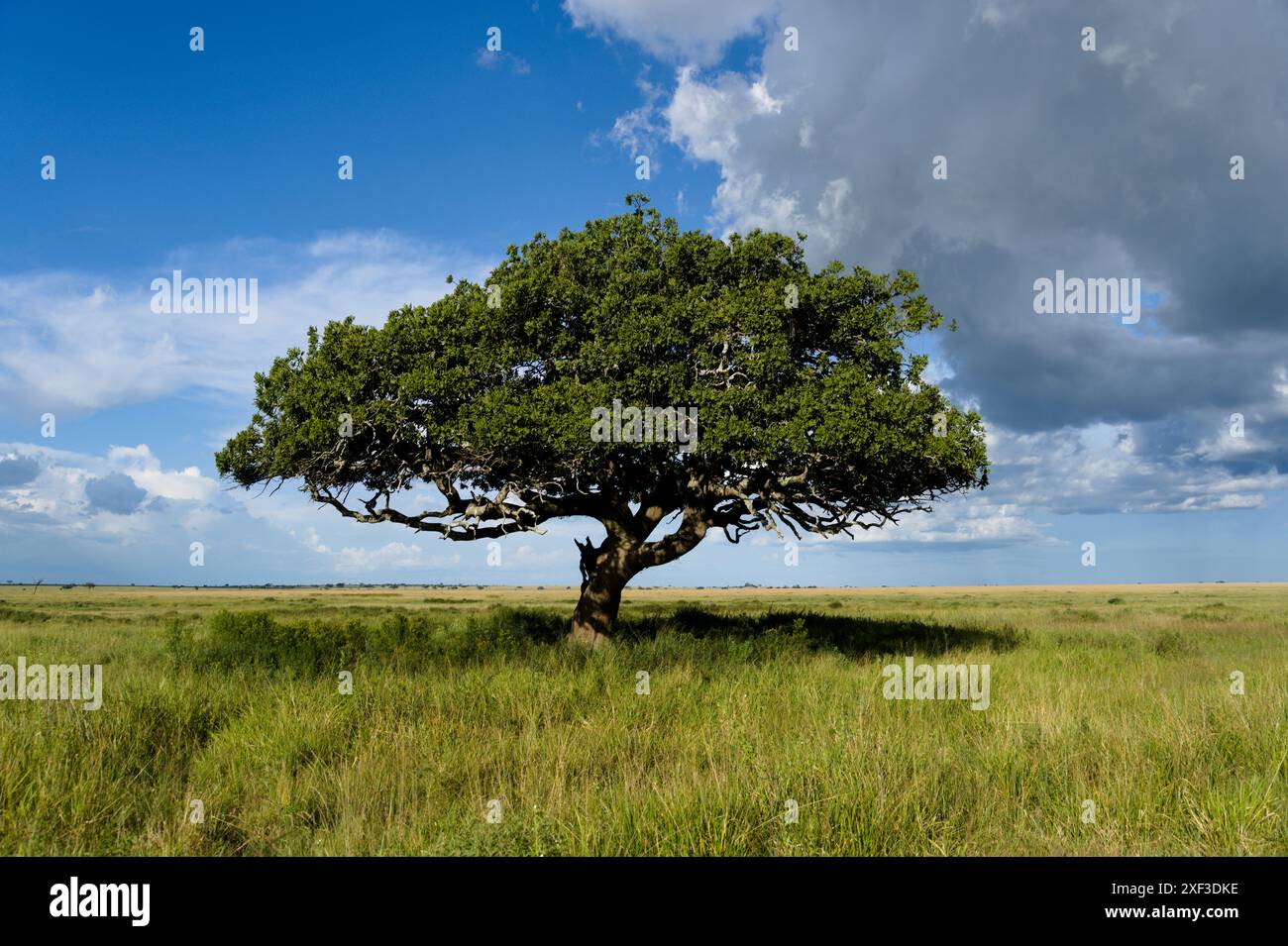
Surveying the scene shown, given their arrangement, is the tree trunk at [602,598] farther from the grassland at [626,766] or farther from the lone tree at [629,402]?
the grassland at [626,766]

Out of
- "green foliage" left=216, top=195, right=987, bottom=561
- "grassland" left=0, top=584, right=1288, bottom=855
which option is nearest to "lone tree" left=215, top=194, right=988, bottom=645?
"green foliage" left=216, top=195, right=987, bottom=561

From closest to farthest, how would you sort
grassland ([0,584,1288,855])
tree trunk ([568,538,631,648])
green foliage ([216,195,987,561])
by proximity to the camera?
grassland ([0,584,1288,855]), green foliage ([216,195,987,561]), tree trunk ([568,538,631,648])

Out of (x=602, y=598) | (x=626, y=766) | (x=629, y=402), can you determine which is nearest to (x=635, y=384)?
(x=629, y=402)

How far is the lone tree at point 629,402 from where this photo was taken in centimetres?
1480

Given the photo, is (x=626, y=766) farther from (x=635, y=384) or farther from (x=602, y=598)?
(x=602, y=598)

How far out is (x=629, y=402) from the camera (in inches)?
589

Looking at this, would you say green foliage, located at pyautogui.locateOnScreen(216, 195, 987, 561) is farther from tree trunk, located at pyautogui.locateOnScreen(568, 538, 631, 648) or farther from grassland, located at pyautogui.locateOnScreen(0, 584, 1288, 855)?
grassland, located at pyautogui.locateOnScreen(0, 584, 1288, 855)

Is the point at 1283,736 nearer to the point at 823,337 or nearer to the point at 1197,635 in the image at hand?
→ the point at 823,337

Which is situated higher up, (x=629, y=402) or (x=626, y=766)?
(x=629, y=402)

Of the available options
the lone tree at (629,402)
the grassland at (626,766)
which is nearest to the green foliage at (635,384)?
the lone tree at (629,402)

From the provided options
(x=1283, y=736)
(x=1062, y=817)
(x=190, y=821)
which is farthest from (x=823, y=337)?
(x=190, y=821)

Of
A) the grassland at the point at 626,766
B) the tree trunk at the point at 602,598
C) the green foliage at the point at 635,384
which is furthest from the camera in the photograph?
the tree trunk at the point at 602,598

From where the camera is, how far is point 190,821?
19.5 ft

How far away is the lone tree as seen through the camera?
14797 millimetres
